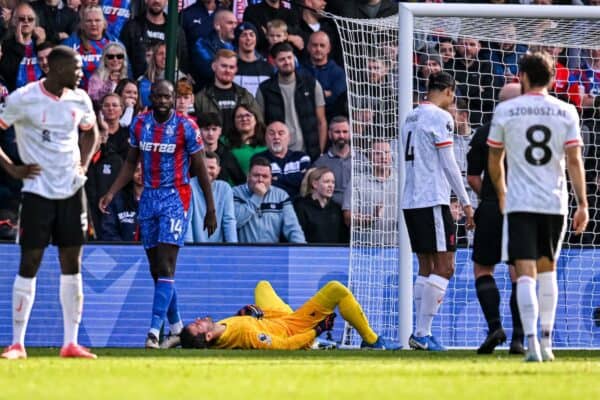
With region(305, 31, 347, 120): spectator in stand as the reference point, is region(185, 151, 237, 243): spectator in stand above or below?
below

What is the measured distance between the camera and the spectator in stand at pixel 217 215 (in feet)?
46.4

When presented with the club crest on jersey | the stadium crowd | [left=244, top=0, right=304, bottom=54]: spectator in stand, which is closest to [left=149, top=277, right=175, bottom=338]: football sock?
the club crest on jersey

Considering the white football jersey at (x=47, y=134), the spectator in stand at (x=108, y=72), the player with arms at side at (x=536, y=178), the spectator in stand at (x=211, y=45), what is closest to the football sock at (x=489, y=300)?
the player with arms at side at (x=536, y=178)

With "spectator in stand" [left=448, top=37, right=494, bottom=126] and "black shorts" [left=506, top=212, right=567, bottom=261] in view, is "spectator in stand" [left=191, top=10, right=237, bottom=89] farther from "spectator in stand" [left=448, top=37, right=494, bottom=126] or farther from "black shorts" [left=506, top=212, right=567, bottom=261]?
"black shorts" [left=506, top=212, right=567, bottom=261]

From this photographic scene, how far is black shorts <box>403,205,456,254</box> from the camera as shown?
1195cm

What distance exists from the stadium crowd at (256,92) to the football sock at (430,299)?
83.4 inches

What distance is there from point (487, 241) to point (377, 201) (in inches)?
104

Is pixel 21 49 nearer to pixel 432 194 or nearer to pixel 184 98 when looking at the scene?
pixel 184 98

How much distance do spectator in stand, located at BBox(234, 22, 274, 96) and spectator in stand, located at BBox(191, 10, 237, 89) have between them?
137 mm

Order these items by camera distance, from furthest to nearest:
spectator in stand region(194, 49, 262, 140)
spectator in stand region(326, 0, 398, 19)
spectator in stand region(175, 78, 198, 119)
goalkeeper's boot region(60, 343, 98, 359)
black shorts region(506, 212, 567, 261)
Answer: spectator in stand region(326, 0, 398, 19) → spectator in stand region(194, 49, 262, 140) → spectator in stand region(175, 78, 198, 119) → goalkeeper's boot region(60, 343, 98, 359) → black shorts region(506, 212, 567, 261)

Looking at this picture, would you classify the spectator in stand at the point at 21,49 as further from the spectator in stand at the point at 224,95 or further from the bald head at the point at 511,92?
the bald head at the point at 511,92

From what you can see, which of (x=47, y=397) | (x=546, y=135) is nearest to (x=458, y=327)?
(x=546, y=135)

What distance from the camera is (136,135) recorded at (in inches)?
492

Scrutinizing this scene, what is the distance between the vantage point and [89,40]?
15.5 m
